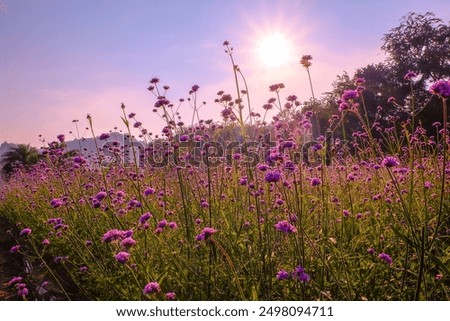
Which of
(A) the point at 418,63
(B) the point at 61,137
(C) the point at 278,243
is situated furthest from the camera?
(A) the point at 418,63

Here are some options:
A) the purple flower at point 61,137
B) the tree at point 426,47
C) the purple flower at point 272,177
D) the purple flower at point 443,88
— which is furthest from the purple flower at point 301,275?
the tree at point 426,47

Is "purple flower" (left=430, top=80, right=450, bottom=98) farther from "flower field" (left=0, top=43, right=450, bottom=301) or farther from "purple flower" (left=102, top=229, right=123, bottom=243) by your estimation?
"purple flower" (left=102, top=229, right=123, bottom=243)

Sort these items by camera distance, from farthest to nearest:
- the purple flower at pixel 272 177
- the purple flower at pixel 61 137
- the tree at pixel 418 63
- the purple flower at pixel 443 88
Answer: the tree at pixel 418 63, the purple flower at pixel 61 137, the purple flower at pixel 272 177, the purple flower at pixel 443 88

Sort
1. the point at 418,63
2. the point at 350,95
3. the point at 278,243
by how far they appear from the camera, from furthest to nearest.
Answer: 1. the point at 418,63
2. the point at 278,243
3. the point at 350,95

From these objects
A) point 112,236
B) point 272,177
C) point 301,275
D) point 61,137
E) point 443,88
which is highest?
point 61,137

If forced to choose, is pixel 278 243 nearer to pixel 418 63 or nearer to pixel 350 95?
pixel 350 95

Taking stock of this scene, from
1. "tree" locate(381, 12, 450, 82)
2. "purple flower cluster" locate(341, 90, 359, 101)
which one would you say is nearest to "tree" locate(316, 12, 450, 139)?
"tree" locate(381, 12, 450, 82)

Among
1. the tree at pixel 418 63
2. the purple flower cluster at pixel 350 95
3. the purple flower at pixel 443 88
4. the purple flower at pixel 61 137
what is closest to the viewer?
the purple flower at pixel 443 88

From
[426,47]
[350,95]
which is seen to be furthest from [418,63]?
[350,95]

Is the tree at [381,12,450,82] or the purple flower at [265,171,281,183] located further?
the tree at [381,12,450,82]

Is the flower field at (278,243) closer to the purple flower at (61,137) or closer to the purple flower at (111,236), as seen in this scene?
the purple flower at (111,236)

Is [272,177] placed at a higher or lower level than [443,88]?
lower

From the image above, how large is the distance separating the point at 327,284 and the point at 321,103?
2277 centimetres
